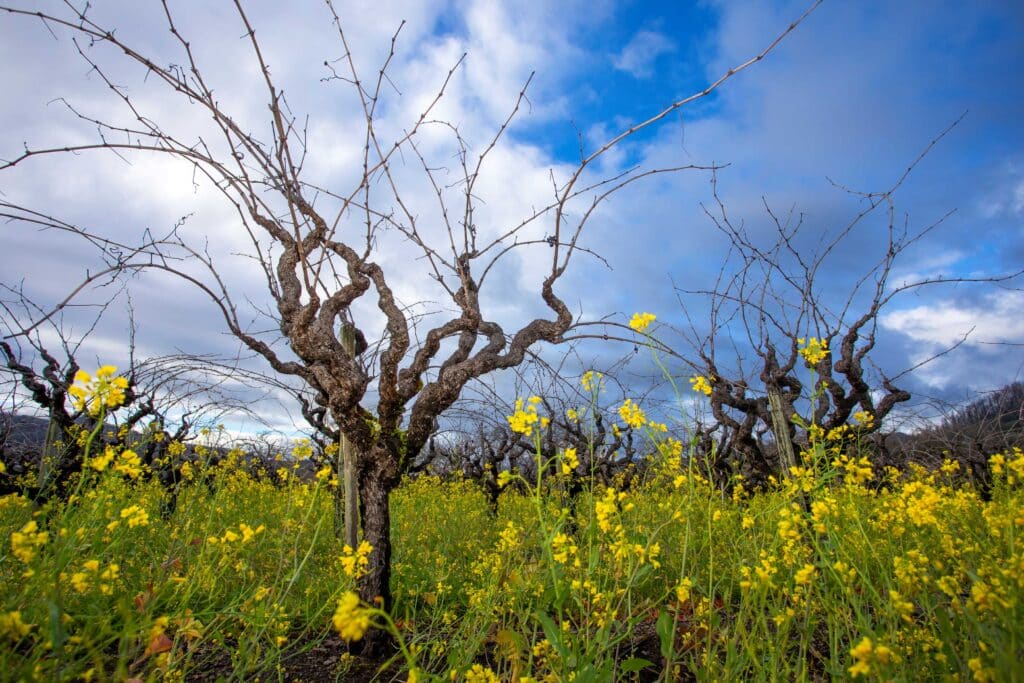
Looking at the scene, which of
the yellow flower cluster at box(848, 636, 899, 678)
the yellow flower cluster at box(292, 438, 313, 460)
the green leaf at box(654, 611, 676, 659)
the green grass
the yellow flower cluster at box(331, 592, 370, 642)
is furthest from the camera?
the yellow flower cluster at box(292, 438, 313, 460)

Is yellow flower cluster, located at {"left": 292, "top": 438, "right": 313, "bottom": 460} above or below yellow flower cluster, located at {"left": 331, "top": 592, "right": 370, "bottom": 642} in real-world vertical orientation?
above

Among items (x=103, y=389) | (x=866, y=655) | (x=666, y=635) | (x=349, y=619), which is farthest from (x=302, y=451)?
(x=866, y=655)

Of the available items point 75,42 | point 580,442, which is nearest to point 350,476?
point 75,42

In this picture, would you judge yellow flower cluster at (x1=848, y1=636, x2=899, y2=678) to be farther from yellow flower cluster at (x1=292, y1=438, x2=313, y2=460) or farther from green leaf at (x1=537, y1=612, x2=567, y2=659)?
yellow flower cluster at (x1=292, y1=438, x2=313, y2=460)

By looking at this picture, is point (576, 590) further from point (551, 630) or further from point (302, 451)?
point (302, 451)

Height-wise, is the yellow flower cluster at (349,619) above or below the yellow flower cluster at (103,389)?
below

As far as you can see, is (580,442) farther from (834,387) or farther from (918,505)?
(918,505)

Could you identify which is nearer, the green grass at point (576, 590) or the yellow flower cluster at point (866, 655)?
the yellow flower cluster at point (866, 655)

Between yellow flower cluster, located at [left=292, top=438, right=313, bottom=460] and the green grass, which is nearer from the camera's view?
the green grass

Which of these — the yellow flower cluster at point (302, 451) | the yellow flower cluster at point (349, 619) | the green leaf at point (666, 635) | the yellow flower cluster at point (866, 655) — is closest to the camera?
the yellow flower cluster at point (349, 619)

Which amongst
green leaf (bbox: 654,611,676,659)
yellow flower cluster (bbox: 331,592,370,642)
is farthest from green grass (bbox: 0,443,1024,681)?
yellow flower cluster (bbox: 331,592,370,642)

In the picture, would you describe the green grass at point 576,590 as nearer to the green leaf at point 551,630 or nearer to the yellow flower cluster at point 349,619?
the green leaf at point 551,630

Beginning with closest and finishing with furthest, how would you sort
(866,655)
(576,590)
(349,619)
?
(349,619) → (866,655) → (576,590)

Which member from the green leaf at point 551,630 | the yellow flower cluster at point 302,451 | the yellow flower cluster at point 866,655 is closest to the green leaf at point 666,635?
the green leaf at point 551,630
